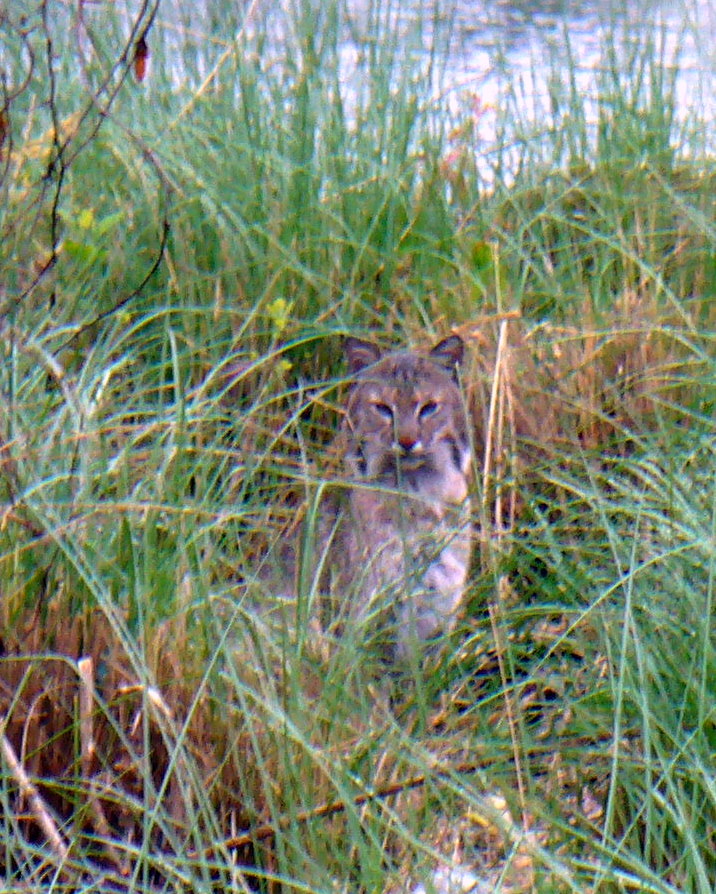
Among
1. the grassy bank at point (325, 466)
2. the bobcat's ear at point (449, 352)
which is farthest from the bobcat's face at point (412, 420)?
the grassy bank at point (325, 466)

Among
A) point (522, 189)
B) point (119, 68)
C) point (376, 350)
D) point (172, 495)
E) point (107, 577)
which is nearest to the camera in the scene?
point (107, 577)

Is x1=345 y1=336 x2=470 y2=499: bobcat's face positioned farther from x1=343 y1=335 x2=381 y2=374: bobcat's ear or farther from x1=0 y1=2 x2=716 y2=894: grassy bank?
x1=0 y1=2 x2=716 y2=894: grassy bank

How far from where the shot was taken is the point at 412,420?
4.07m

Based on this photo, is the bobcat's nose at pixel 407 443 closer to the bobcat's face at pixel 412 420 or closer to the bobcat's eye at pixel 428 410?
the bobcat's face at pixel 412 420

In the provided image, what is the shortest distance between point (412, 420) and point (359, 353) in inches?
10.2

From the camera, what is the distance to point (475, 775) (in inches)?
107

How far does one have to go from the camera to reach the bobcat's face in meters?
4.06

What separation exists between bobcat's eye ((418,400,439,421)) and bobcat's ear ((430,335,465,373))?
0.34 ft

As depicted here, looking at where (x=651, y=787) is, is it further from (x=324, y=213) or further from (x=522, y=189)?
(x=522, y=189)

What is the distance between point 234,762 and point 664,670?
0.78 meters

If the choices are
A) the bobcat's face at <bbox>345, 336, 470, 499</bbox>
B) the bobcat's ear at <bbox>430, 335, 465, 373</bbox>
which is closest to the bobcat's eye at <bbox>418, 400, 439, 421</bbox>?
the bobcat's face at <bbox>345, 336, 470, 499</bbox>

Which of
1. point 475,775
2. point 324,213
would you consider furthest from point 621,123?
point 475,775

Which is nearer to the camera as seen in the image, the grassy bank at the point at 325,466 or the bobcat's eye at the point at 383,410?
the grassy bank at the point at 325,466

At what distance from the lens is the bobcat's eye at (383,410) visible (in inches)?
162
